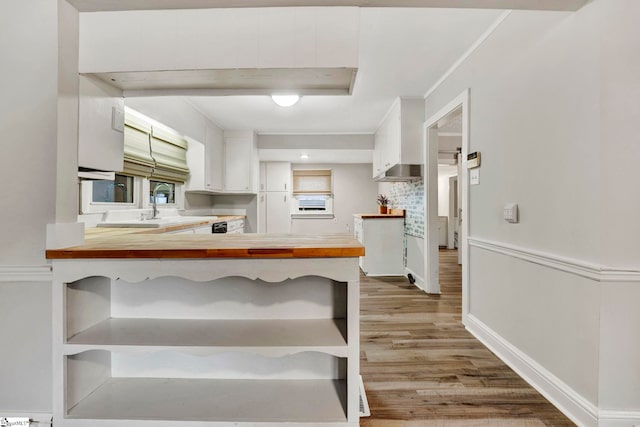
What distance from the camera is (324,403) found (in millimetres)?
Answer: 1341

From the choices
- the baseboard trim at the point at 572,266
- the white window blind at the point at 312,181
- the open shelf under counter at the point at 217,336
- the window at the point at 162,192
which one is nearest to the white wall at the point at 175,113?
the window at the point at 162,192

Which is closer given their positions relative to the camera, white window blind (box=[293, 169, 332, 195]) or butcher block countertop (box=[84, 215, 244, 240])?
butcher block countertop (box=[84, 215, 244, 240])

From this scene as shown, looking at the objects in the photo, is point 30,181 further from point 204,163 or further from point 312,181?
point 312,181

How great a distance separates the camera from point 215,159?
4676 millimetres

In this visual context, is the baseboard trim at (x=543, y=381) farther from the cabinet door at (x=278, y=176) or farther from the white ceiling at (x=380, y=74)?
the cabinet door at (x=278, y=176)

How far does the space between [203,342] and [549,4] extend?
2169 mm

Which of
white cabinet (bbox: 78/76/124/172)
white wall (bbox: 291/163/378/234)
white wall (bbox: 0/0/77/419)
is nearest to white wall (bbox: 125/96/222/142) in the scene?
white cabinet (bbox: 78/76/124/172)

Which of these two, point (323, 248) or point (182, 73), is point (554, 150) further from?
point (182, 73)

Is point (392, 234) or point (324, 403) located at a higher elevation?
point (392, 234)

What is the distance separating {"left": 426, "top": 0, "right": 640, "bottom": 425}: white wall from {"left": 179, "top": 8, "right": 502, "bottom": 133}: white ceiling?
36 cm

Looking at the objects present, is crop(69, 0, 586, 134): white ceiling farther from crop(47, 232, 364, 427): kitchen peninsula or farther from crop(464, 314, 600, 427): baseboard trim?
crop(464, 314, 600, 427): baseboard trim

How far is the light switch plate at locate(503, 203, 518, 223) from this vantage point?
193cm

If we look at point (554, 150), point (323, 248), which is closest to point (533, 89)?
point (554, 150)

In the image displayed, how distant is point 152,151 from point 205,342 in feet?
9.29
